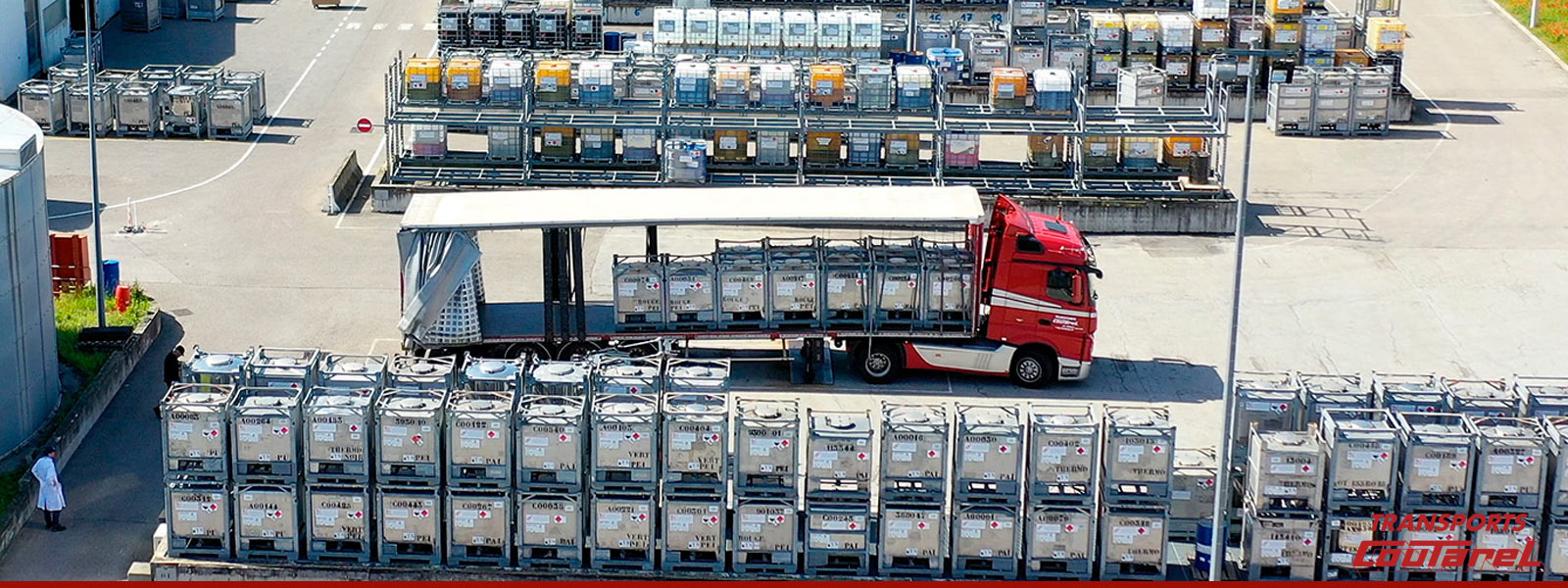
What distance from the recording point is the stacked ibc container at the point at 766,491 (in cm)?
2638

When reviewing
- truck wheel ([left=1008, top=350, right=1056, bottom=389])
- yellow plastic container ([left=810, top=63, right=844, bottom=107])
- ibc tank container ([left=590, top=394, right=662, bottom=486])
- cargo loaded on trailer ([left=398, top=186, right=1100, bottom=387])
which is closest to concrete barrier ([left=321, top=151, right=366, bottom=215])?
yellow plastic container ([left=810, top=63, right=844, bottom=107])

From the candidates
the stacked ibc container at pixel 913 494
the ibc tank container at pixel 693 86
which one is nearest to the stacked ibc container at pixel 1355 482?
the stacked ibc container at pixel 913 494

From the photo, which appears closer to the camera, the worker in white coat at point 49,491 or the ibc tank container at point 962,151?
the worker in white coat at point 49,491

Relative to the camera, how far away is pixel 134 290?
3844cm

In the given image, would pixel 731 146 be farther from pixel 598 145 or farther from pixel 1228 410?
pixel 1228 410

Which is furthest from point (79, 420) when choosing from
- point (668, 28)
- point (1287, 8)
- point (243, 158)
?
point (1287, 8)

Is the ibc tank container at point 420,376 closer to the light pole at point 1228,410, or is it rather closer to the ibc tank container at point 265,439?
Answer: the ibc tank container at point 265,439

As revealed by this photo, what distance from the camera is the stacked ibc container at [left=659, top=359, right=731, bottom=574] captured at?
86.5ft

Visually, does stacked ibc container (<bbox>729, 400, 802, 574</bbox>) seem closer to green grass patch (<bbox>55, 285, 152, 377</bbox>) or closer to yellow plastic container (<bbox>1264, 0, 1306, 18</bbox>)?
green grass patch (<bbox>55, 285, 152, 377</bbox>)

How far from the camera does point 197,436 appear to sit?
26.6 meters

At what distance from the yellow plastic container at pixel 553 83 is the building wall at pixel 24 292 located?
14359 millimetres

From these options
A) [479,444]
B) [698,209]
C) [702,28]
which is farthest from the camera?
[702,28]

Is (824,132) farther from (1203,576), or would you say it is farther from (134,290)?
(1203,576)

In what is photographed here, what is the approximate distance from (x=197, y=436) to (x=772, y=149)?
69.0ft
